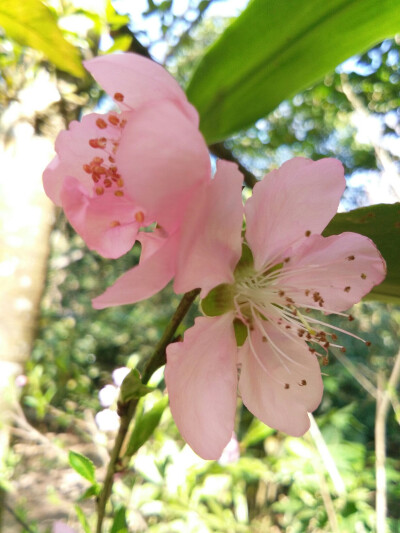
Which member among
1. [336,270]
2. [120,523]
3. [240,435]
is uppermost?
[336,270]

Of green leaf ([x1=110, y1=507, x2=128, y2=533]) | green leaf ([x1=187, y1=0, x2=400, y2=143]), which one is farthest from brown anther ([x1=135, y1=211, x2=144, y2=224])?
green leaf ([x1=110, y1=507, x2=128, y2=533])

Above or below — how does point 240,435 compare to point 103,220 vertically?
below

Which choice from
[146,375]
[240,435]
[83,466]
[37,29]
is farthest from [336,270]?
[240,435]

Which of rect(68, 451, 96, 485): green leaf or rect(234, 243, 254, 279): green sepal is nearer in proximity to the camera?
rect(234, 243, 254, 279): green sepal

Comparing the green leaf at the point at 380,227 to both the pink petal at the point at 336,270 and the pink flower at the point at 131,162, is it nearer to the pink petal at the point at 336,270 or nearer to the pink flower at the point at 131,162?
the pink petal at the point at 336,270

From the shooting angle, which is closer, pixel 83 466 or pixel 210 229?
pixel 210 229

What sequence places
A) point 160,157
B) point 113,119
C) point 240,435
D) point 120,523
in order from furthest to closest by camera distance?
point 240,435 < point 120,523 < point 113,119 < point 160,157

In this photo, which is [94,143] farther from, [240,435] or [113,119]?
[240,435]

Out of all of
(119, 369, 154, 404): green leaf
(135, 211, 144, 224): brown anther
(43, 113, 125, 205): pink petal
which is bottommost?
(119, 369, 154, 404): green leaf

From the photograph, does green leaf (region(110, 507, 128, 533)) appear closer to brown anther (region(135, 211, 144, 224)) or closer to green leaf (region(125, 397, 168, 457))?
green leaf (region(125, 397, 168, 457))
